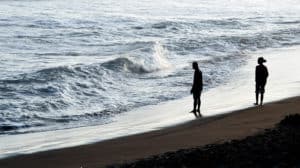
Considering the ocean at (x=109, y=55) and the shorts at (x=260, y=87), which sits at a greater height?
the shorts at (x=260, y=87)

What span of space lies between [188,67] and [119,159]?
13.5 meters

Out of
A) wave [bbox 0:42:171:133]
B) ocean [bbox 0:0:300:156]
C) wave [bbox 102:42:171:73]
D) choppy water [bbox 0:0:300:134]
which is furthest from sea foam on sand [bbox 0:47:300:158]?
wave [bbox 102:42:171:73]

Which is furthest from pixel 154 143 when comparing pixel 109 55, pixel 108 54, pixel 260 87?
pixel 108 54

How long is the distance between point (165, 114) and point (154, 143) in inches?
145

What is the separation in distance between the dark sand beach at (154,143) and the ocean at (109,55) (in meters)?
2.79

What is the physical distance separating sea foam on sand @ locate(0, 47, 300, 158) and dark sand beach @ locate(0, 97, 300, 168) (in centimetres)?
56

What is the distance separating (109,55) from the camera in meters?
26.7

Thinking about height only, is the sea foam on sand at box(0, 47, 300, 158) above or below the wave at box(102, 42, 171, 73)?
above

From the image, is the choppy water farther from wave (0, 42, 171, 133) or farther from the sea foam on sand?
the sea foam on sand

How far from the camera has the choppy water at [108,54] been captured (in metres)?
16.2

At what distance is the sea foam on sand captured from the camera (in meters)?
11.9

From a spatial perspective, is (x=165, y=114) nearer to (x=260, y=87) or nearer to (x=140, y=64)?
(x=260, y=87)

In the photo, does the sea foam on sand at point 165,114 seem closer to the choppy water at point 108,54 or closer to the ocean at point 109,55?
the ocean at point 109,55

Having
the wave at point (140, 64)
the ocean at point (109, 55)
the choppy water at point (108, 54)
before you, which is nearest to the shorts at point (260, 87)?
the ocean at point (109, 55)
